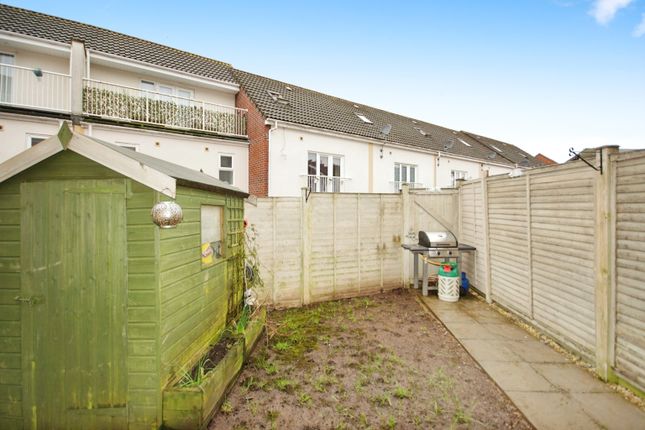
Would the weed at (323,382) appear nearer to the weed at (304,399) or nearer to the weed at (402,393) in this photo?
the weed at (304,399)

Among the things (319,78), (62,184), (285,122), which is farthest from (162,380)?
(319,78)

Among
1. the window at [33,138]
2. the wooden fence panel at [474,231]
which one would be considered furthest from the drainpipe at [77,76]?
the wooden fence panel at [474,231]

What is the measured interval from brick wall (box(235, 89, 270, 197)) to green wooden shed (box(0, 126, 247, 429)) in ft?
28.6

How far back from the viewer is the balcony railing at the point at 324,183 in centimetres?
1251

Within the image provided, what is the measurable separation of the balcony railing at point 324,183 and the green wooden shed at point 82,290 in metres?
9.69

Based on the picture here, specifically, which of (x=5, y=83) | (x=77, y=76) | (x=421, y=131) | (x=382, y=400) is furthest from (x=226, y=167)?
(x=421, y=131)

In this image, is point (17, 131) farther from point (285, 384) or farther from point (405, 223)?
point (405, 223)

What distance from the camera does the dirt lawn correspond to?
300 centimetres

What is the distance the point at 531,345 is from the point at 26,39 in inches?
656

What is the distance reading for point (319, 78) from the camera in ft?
57.5

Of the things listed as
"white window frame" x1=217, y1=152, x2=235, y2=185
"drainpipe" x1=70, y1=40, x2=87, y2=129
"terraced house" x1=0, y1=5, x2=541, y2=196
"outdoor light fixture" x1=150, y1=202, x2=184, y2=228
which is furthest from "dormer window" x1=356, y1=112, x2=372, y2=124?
"outdoor light fixture" x1=150, y1=202, x2=184, y2=228

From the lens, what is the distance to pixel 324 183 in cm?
1296

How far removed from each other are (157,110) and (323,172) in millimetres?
7392

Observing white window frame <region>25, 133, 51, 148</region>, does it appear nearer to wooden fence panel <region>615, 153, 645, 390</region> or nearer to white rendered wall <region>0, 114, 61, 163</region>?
white rendered wall <region>0, 114, 61, 163</region>
